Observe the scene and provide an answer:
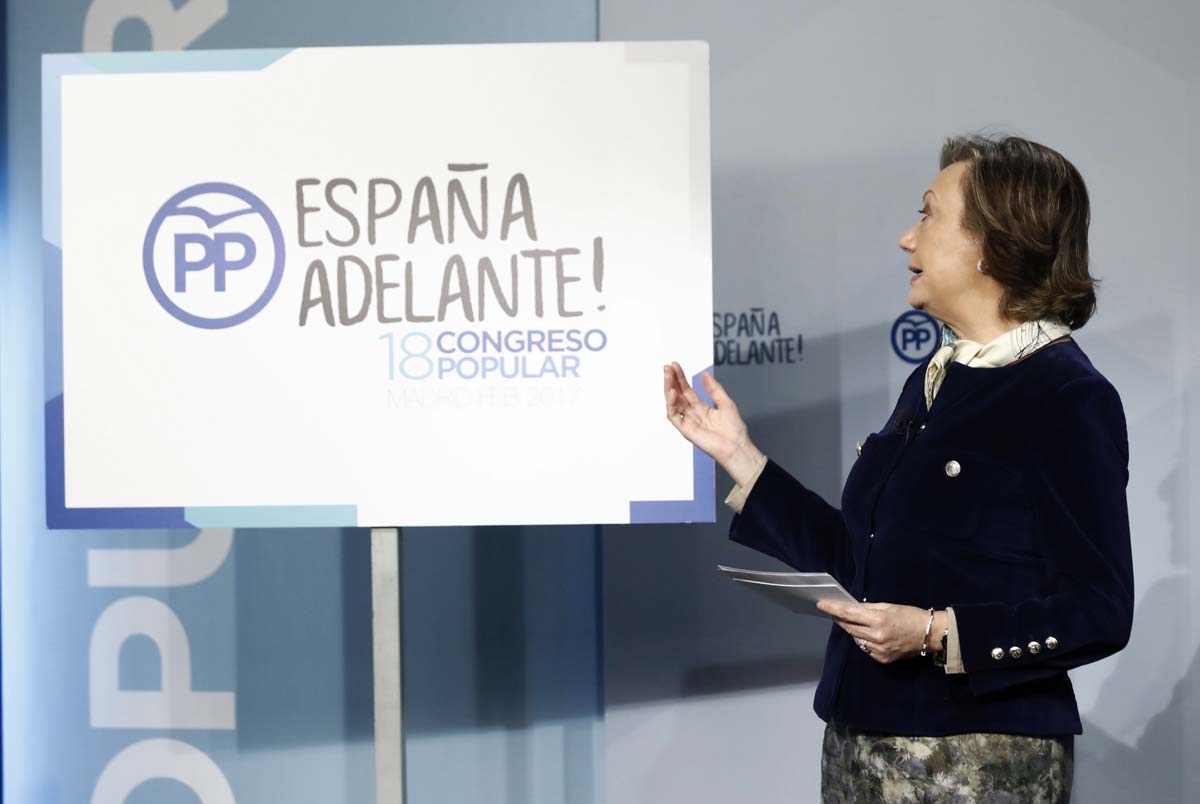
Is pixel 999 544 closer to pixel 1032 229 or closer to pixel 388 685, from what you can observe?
pixel 1032 229

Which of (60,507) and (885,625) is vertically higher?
(60,507)

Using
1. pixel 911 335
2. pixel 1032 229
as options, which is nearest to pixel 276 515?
pixel 1032 229

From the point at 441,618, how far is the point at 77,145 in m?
1.55

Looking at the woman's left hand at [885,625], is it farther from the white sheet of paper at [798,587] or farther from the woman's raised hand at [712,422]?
the woman's raised hand at [712,422]

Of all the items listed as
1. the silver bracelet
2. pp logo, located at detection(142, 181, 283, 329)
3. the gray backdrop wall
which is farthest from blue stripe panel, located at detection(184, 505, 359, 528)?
the gray backdrop wall

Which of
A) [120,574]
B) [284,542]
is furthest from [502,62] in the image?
[120,574]

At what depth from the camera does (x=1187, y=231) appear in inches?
116

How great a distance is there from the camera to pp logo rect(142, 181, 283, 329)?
1.98 m

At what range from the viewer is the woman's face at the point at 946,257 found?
5.09 feet

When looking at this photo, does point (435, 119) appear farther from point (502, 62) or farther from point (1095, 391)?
point (1095, 391)

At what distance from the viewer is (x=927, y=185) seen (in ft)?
9.67

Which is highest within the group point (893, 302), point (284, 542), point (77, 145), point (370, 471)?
point (77, 145)

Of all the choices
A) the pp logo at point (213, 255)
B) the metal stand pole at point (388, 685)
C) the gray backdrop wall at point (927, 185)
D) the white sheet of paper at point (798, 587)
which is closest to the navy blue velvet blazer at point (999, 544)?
the white sheet of paper at point (798, 587)

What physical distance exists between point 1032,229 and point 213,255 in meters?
1.32
